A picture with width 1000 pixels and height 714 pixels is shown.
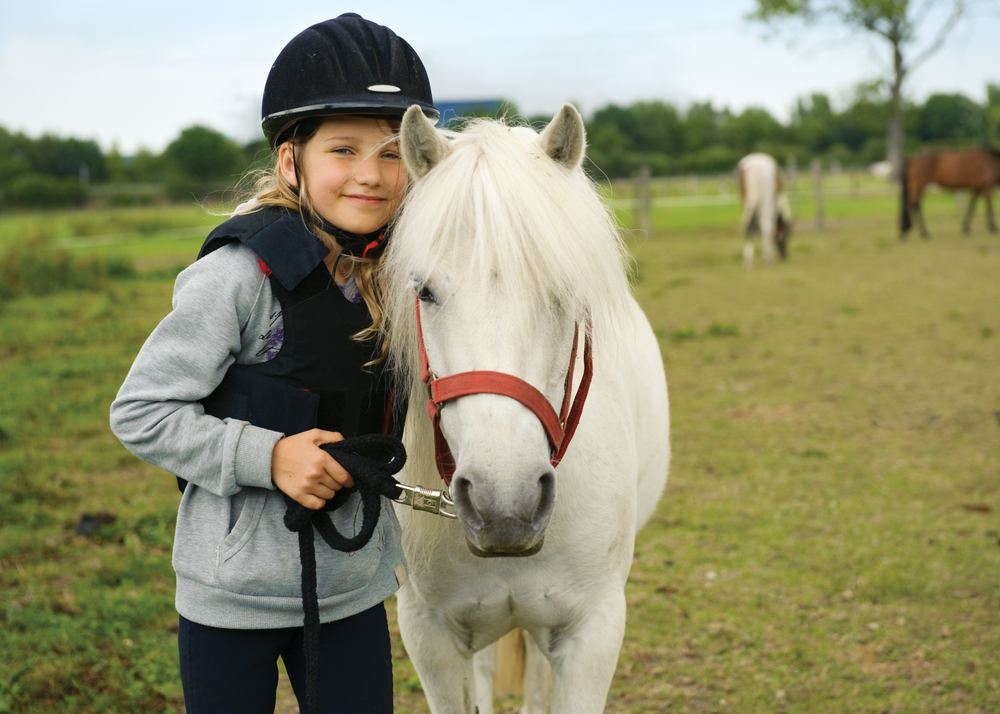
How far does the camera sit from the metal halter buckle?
1582 mm

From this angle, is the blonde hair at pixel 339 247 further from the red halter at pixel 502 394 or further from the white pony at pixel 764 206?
the white pony at pixel 764 206

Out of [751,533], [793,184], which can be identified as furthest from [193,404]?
[793,184]

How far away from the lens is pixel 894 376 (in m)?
6.84

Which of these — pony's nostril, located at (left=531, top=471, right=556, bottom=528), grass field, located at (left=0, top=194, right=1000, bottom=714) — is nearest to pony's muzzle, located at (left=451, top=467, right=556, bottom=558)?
pony's nostril, located at (left=531, top=471, right=556, bottom=528)

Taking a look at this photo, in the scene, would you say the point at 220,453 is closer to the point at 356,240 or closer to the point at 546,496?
the point at 356,240

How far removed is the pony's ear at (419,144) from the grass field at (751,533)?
0.72 m

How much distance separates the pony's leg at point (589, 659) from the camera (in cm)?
183

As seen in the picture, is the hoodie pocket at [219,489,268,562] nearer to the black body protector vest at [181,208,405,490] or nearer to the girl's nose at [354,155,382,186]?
the black body protector vest at [181,208,405,490]

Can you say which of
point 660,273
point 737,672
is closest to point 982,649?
point 737,672

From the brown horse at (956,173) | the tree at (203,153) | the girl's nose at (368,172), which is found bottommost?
the girl's nose at (368,172)

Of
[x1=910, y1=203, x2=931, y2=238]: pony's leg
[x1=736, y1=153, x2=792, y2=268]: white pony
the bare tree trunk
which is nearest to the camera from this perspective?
[x1=736, y1=153, x2=792, y2=268]: white pony

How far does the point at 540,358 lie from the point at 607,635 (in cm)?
82

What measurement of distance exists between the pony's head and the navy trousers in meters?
0.51

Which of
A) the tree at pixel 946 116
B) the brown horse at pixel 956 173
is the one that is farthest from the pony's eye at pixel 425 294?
the tree at pixel 946 116
